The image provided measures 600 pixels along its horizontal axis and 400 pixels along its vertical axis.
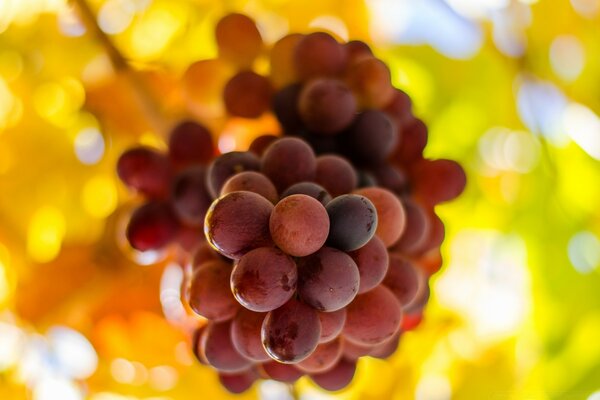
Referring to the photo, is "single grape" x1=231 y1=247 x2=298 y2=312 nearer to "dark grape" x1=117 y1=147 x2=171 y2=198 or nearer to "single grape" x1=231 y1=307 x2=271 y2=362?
"single grape" x1=231 y1=307 x2=271 y2=362

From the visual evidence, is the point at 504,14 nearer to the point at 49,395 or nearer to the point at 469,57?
the point at 469,57

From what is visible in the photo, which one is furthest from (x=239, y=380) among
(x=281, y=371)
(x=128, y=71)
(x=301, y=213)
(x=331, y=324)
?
(x=128, y=71)

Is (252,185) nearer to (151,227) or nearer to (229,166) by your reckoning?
(229,166)

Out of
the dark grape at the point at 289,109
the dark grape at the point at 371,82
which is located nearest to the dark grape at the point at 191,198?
the dark grape at the point at 289,109

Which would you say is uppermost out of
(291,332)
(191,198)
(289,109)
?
(289,109)

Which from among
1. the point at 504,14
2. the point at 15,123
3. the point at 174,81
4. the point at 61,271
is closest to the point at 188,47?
the point at 174,81

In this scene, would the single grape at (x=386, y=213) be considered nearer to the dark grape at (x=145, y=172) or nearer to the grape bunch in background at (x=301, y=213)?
the grape bunch in background at (x=301, y=213)
